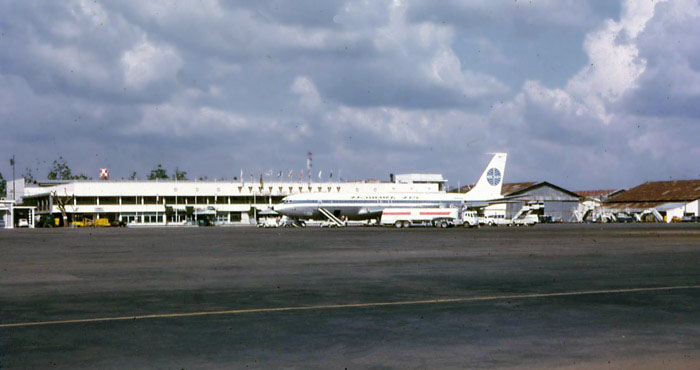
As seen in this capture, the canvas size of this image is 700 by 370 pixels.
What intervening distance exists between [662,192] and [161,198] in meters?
107

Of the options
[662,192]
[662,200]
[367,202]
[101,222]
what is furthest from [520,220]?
[101,222]

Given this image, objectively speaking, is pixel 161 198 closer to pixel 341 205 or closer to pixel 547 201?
pixel 341 205

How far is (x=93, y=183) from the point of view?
14038 cm

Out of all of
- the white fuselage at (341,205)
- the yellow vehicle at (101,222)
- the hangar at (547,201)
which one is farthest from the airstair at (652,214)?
the yellow vehicle at (101,222)

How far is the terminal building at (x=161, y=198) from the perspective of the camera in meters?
140

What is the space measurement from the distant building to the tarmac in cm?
12810

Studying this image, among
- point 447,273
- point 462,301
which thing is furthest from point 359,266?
point 462,301

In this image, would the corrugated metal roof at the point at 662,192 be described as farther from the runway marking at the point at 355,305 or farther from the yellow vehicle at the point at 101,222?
the runway marking at the point at 355,305

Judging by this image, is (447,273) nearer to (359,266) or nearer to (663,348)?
(359,266)

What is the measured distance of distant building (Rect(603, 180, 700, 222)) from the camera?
14125cm

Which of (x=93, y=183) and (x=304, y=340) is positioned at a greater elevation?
(x=93, y=183)

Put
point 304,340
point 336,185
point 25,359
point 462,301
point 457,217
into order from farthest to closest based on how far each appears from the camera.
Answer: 1. point 336,185
2. point 457,217
3. point 462,301
4. point 304,340
5. point 25,359

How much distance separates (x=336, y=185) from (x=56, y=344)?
14892 cm

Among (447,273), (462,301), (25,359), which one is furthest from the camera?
(447,273)
